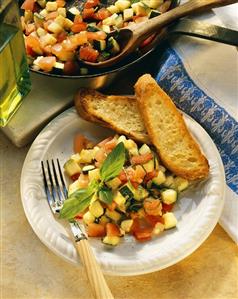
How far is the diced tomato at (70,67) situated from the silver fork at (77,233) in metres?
0.30

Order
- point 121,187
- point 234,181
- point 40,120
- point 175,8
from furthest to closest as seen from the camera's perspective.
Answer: point 175,8, point 40,120, point 234,181, point 121,187

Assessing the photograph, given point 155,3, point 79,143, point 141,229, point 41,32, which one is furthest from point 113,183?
point 155,3

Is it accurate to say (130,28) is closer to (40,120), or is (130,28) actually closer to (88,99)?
(88,99)

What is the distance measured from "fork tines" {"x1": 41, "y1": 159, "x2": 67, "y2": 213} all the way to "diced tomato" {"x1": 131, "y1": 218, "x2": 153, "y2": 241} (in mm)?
205

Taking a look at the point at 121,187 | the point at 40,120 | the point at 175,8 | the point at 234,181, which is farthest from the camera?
the point at 175,8

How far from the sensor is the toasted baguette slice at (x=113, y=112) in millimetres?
1576

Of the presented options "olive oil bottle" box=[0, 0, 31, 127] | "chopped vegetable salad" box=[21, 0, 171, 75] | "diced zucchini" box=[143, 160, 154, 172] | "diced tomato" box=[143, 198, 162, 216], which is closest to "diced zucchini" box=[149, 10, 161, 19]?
"chopped vegetable salad" box=[21, 0, 171, 75]

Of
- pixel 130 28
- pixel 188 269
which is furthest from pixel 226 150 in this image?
pixel 130 28

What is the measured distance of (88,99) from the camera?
163 cm

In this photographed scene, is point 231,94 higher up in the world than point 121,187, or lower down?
higher up

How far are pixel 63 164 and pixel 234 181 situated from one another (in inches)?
19.2

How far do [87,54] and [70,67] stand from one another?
2.6 inches

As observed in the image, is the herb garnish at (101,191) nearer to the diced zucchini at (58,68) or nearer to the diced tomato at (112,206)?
the diced tomato at (112,206)

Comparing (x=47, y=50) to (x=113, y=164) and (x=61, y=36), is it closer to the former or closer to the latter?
(x=61, y=36)
